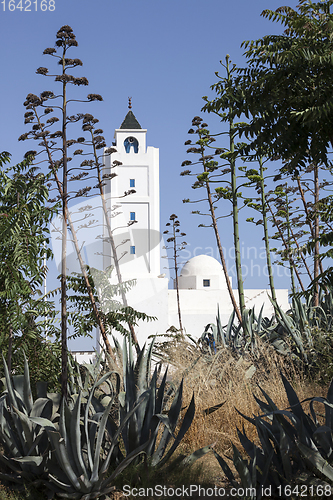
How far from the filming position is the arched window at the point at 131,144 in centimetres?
2062

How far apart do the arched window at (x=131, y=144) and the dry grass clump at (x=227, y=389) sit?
53.8ft

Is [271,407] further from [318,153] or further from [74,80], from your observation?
[74,80]

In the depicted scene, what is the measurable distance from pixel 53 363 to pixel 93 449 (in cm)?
132

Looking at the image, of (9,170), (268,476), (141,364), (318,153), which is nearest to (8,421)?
(141,364)

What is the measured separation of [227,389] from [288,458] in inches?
58.9

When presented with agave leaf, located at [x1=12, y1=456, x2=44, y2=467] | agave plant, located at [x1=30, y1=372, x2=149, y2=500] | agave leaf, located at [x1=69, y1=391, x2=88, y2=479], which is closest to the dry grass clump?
agave plant, located at [x1=30, y1=372, x2=149, y2=500]

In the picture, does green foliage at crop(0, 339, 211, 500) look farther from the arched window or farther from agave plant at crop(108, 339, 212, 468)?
the arched window

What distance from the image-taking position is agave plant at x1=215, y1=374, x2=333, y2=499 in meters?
2.35

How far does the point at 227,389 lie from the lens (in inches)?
154

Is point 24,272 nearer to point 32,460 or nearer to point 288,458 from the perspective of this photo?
point 32,460

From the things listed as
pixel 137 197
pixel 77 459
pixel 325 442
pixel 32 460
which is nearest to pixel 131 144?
pixel 137 197

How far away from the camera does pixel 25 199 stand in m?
4.19

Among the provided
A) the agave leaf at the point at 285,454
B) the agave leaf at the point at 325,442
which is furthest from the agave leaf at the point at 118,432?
the agave leaf at the point at 325,442

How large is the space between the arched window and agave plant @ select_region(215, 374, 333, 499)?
752 inches
